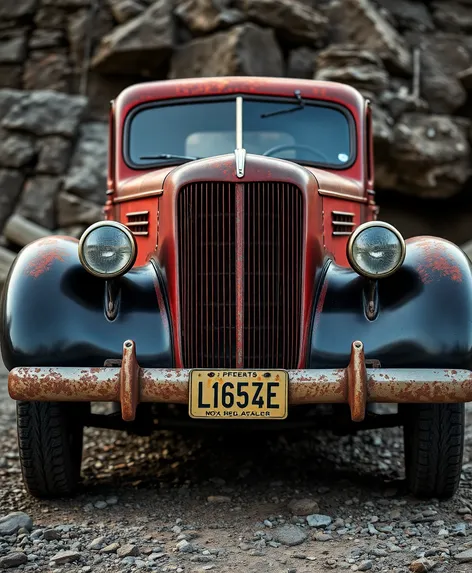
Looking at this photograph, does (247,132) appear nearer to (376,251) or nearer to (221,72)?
(376,251)

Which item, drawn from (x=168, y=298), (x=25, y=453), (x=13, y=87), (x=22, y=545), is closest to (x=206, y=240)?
(x=168, y=298)

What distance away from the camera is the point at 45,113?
Result: 11.4 meters

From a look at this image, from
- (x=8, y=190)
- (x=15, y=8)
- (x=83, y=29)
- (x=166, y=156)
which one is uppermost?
(x=15, y=8)

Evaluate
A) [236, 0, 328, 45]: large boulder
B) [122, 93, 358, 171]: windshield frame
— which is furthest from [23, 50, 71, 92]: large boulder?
[122, 93, 358, 171]: windshield frame

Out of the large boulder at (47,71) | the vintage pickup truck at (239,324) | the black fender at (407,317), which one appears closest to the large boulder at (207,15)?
the large boulder at (47,71)

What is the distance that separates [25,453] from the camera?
324cm

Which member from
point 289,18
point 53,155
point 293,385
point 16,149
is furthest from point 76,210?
point 293,385

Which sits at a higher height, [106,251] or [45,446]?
[106,251]

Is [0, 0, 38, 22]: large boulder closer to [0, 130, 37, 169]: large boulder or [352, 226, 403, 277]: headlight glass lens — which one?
[0, 130, 37, 169]: large boulder

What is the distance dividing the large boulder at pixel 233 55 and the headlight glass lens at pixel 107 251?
7.31 metres

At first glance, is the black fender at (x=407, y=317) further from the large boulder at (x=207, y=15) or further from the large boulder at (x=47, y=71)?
the large boulder at (x=47, y=71)

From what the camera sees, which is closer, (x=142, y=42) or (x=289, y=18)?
(x=289, y=18)

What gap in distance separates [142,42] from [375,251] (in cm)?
882

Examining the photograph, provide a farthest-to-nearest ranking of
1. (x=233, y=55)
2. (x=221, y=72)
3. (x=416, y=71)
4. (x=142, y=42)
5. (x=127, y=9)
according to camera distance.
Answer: (x=127, y=9) < (x=416, y=71) < (x=142, y=42) < (x=221, y=72) < (x=233, y=55)
